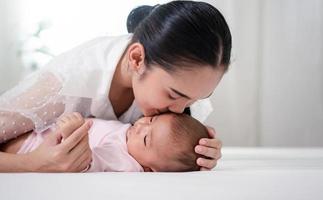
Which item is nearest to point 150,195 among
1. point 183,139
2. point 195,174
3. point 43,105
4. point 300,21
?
point 195,174

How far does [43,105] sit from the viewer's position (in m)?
1.17

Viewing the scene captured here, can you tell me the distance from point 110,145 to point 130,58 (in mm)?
242

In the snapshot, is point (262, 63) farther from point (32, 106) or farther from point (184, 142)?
point (32, 106)

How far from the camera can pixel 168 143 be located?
1088 millimetres

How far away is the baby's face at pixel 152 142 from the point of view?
109cm

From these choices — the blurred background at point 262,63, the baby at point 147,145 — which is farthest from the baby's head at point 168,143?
the blurred background at point 262,63

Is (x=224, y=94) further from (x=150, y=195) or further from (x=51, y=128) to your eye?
(x=150, y=195)

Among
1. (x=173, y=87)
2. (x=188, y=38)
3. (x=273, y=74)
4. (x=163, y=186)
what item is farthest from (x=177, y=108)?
(x=273, y=74)

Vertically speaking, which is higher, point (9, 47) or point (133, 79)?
point (133, 79)

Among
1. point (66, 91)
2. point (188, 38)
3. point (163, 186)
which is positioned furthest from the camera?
point (66, 91)

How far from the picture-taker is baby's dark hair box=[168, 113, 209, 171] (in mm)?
1083

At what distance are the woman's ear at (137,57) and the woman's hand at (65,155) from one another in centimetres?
26

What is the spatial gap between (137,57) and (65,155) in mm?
350

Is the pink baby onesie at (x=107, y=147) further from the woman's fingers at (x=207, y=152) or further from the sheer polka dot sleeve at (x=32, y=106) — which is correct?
the woman's fingers at (x=207, y=152)
